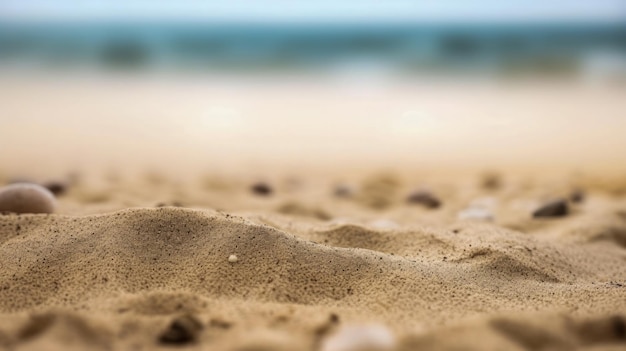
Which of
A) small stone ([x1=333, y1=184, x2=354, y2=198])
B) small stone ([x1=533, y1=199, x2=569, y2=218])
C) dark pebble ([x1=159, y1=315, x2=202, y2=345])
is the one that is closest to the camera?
dark pebble ([x1=159, y1=315, x2=202, y2=345])

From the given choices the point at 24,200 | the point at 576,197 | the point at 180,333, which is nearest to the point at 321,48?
the point at 576,197

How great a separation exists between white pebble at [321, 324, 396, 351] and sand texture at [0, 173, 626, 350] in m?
0.04

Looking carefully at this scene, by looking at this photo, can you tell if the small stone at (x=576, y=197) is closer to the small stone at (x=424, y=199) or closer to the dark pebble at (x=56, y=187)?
the small stone at (x=424, y=199)

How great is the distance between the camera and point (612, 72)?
Result: 827cm

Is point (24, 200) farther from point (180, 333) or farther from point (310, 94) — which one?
point (310, 94)

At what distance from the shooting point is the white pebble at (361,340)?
1.10 meters

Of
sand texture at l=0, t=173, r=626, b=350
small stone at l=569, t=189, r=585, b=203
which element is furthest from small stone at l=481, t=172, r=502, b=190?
sand texture at l=0, t=173, r=626, b=350

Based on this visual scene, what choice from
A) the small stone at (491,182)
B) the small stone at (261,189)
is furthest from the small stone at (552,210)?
the small stone at (261,189)

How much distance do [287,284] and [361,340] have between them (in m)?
0.49

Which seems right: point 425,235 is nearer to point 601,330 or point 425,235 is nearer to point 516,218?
point 601,330

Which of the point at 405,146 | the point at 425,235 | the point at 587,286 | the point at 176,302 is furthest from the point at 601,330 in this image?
the point at 405,146

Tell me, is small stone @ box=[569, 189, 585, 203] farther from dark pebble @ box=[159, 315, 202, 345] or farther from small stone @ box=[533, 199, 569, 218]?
dark pebble @ box=[159, 315, 202, 345]

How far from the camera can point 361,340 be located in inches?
43.5

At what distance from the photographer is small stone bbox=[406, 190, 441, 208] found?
3.19 metres
